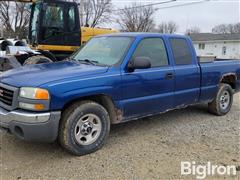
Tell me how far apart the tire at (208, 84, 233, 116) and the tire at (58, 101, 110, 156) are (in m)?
3.16

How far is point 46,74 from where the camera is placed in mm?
4441

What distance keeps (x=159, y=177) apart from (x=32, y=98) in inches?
78.7

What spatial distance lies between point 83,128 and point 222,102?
3899mm

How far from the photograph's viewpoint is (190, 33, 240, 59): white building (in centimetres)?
4708

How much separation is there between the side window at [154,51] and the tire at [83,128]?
1291mm

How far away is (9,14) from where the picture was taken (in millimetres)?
44688

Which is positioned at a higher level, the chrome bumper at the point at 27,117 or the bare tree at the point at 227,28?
the bare tree at the point at 227,28

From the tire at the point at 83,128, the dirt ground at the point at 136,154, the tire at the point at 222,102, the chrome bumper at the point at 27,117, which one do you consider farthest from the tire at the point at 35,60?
the tire at the point at 222,102

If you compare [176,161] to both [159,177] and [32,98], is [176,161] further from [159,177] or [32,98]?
[32,98]

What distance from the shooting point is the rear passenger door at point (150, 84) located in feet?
16.4

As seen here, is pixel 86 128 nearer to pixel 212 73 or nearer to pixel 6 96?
pixel 6 96

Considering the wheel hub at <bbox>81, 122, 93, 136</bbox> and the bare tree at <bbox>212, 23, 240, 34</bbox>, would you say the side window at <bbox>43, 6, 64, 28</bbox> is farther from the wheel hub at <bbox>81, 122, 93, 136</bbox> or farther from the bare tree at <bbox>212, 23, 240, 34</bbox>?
the bare tree at <bbox>212, 23, 240, 34</bbox>

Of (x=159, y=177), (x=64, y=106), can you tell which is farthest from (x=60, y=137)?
(x=159, y=177)

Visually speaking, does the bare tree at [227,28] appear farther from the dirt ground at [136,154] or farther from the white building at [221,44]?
the dirt ground at [136,154]
